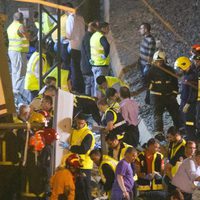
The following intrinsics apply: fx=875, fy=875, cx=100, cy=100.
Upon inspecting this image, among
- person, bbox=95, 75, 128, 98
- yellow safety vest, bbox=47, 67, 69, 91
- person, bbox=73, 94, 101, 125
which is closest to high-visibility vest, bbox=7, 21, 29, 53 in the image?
yellow safety vest, bbox=47, 67, 69, 91

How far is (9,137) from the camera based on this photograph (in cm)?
1181

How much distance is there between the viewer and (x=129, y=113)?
16.6m

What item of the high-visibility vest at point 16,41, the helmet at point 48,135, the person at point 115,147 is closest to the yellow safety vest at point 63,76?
the high-visibility vest at point 16,41

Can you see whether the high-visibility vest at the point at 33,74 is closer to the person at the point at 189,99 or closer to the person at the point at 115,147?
the person at the point at 189,99

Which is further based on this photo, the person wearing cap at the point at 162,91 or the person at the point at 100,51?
the person at the point at 100,51

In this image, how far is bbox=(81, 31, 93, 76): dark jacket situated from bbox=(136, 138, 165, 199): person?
5.23 metres

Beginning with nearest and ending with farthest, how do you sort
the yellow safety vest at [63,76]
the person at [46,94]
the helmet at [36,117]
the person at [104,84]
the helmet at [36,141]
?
the helmet at [36,141] → the helmet at [36,117] → the person at [46,94] → the person at [104,84] → the yellow safety vest at [63,76]

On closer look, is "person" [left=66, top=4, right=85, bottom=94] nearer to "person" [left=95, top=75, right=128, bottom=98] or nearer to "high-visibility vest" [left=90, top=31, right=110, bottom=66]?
"high-visibility vest" [left=90, top=31, right=110, bottom=66]

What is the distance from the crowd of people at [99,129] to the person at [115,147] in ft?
0.06

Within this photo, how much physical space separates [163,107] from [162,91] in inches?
13.6

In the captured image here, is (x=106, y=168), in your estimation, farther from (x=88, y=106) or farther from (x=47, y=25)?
(x=47, y=25)

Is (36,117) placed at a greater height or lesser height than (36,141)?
greater

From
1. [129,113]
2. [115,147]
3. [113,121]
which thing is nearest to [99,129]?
[113,121]

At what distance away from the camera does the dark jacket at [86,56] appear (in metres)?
19.7
